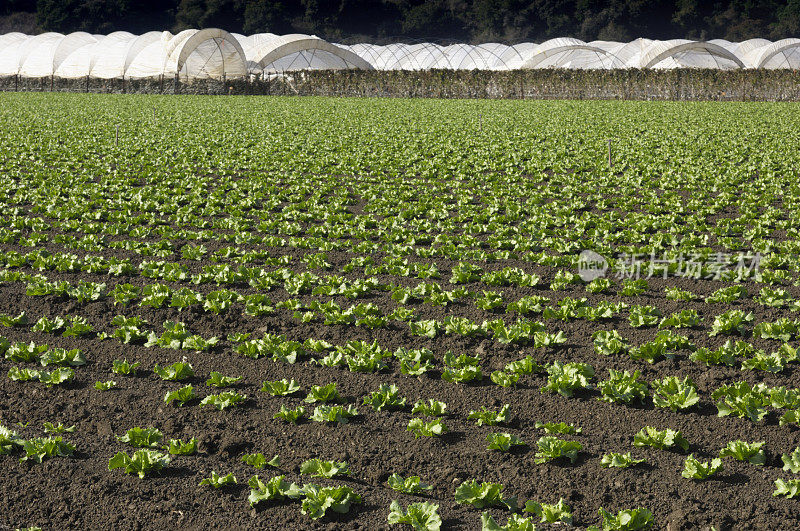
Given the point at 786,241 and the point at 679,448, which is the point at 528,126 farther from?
the point at 679,448

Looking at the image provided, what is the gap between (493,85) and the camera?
53062 mm

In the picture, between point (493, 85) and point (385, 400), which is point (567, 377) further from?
point (493, 85)

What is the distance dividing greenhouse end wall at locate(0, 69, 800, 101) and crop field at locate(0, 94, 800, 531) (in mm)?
35464

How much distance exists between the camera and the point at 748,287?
888 cm

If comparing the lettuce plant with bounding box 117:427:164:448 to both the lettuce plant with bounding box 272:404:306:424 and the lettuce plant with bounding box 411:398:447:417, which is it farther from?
the lettuce plant with bounding box 411:398:447:417

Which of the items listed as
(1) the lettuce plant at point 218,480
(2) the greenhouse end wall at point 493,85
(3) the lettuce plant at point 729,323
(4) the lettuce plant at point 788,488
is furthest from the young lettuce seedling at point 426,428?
(2) the greenhouse end wall at point 493,85

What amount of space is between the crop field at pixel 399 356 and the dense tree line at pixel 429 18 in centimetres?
9196

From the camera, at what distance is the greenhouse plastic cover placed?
6100 centimetres

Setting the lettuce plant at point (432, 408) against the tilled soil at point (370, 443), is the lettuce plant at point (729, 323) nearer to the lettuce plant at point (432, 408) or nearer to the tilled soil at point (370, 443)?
the tilled soil at point (370, 443)

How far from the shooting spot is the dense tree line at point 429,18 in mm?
97375

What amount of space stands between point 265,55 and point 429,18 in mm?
45424

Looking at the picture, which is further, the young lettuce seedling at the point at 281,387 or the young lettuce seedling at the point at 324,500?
the young lettuce seedling at the point at 281,387

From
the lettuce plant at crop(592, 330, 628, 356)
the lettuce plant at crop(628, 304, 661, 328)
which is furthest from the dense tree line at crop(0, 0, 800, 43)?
the lettuce plant at crop(592, 330, 628, 356)

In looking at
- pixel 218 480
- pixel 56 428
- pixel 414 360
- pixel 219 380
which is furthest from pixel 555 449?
pixel 56 428
